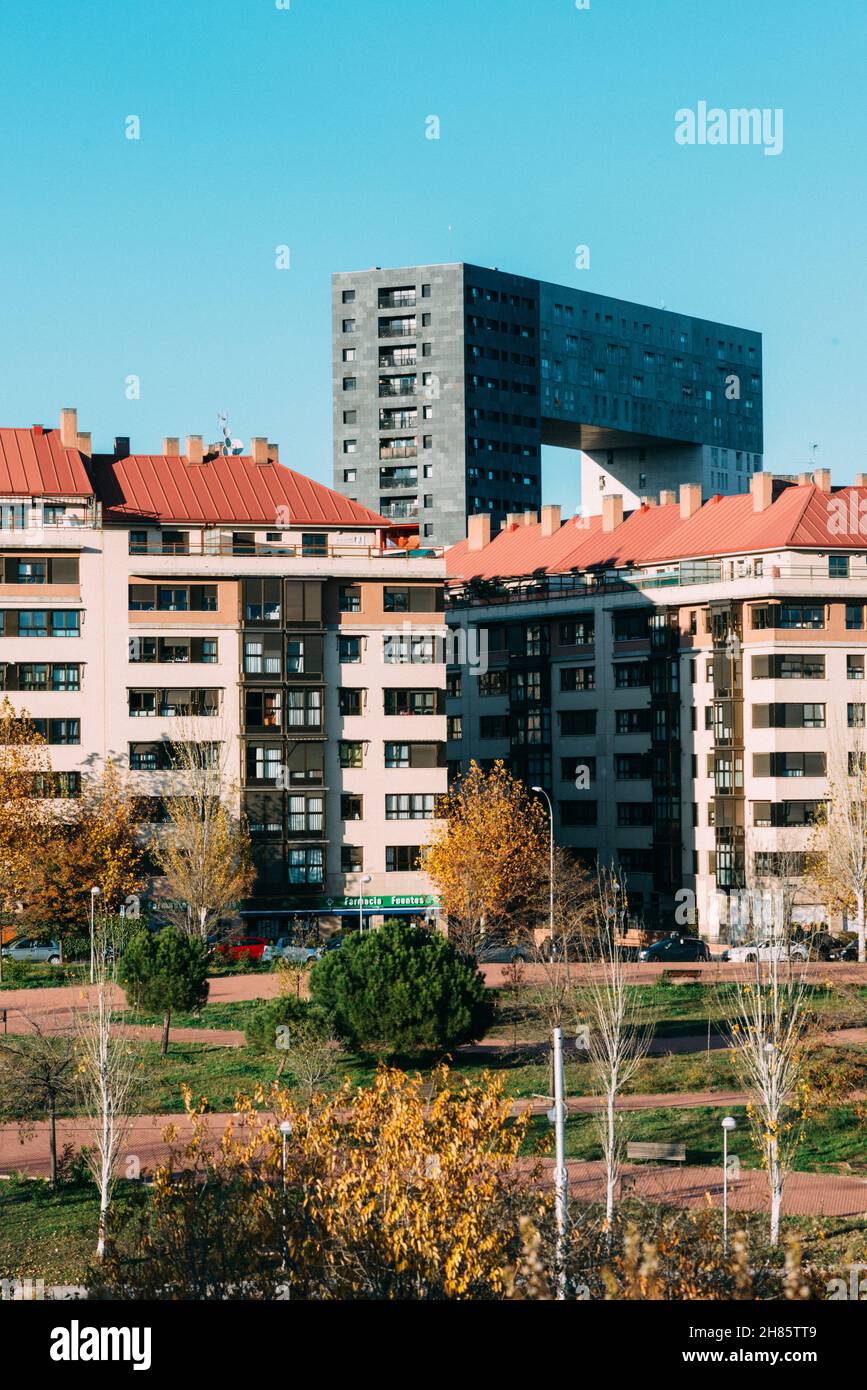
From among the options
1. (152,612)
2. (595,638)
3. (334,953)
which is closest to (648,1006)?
(334,953)

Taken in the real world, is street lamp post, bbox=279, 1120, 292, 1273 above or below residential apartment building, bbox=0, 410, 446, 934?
below

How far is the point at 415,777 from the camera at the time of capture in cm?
7806

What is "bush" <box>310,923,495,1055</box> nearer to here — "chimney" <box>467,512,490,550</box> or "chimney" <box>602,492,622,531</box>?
"chimney" <box>602,492,622,531</box>

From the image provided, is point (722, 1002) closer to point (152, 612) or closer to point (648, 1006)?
point (648, 1006)

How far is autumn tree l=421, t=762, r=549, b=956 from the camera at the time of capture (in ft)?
230

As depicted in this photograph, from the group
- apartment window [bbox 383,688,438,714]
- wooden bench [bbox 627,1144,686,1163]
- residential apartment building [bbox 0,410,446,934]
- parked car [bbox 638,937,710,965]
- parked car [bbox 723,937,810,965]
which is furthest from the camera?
apartment window [bbox 383,688,438,714]

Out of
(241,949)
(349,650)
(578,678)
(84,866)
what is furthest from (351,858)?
(578,678)

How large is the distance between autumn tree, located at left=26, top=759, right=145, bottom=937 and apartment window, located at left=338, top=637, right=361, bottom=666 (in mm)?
12087

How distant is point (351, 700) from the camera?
7769cm

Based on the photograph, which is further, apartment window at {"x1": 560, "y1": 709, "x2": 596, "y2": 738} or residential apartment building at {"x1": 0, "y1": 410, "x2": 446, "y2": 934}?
apartment window at {"x1": 560, "y1": 709, "x2": 596, "y2": 738}

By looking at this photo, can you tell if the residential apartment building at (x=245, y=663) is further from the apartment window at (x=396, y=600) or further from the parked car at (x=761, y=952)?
the parked car at (x=761, y=952)

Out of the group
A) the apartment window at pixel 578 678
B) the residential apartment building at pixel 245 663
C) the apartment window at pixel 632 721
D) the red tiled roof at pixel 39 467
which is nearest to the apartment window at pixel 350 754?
the residential apartment building at pixel 245 663

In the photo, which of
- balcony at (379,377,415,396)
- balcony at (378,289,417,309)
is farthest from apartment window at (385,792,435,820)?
balcony at (378,289,417,309)

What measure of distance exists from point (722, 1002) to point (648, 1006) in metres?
2.27
